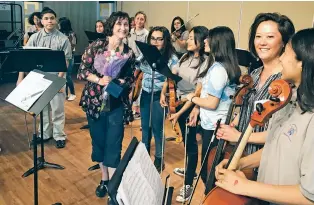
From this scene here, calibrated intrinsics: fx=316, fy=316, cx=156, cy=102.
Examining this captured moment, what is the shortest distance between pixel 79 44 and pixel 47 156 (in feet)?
18.3

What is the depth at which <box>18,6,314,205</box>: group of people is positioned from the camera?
3.09 feet

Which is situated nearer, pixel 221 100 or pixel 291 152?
pixel 291 152

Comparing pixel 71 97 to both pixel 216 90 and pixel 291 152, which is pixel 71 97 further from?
pixel 291 152

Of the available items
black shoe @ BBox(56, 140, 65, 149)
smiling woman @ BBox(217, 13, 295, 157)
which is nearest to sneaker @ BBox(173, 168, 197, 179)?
black shoe @ BBox(56, 140, 65, 149)

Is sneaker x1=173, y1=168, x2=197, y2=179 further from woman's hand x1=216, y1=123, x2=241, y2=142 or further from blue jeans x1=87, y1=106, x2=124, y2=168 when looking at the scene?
woman's hand x1=216, y1=123, x2=241, y2=142

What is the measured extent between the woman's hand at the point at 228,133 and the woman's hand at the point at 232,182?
0.44m

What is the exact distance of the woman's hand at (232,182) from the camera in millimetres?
979

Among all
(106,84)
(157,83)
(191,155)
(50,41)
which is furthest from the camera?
(50,41)

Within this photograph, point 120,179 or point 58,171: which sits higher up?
point 120,179

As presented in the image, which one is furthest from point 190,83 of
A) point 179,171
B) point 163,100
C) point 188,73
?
point 179,171

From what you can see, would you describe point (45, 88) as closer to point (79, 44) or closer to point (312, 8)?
point (312, 8)

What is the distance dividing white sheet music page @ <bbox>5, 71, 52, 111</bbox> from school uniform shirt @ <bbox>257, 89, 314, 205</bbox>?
1.46 meters

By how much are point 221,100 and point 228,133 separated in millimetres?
601

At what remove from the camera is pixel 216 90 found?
1988 mm
